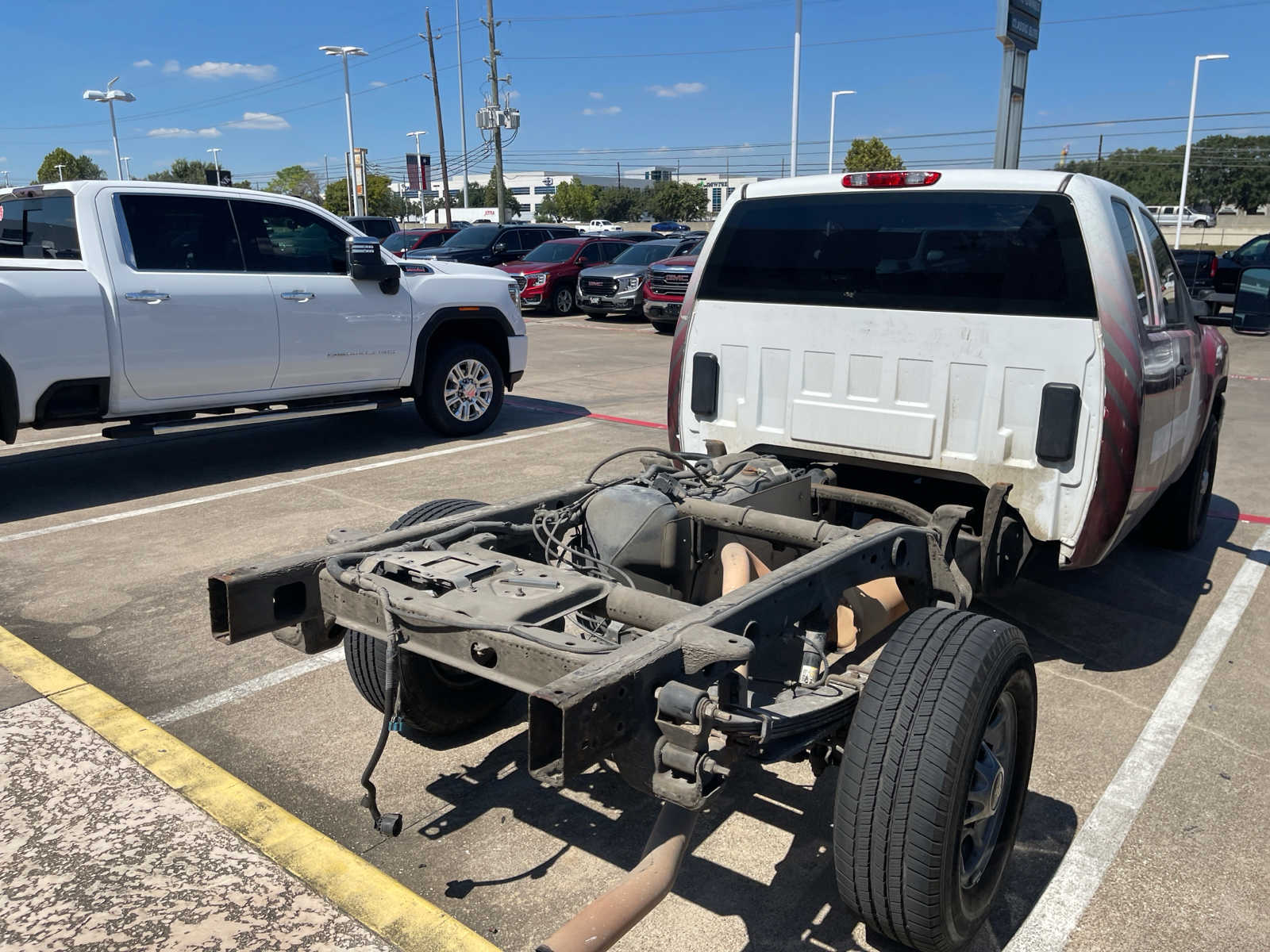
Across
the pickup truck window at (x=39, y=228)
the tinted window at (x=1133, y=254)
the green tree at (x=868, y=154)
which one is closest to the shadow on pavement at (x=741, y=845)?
the tinted window at (x=1133, y=254)

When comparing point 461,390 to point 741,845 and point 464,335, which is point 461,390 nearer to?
point 464,335

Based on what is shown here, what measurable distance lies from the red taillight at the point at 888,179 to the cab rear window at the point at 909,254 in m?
0.04

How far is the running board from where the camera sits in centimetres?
711

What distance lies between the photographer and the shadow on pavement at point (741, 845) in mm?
2814

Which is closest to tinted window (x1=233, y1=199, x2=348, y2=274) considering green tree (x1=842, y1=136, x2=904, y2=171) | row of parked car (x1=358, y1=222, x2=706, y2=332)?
row of parked car (x1=358, y1=222, x2=706, y2=332)

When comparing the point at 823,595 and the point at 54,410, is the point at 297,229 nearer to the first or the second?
the point at 54,410

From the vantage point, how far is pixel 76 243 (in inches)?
273

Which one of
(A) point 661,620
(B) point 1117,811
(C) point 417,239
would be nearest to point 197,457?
(A) point 661,620

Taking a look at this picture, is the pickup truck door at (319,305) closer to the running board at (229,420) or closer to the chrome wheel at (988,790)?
the running board at (229,420)

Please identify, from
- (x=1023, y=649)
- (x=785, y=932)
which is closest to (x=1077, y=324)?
(x=1023, y=649)

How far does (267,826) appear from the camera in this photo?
3201 millimetres

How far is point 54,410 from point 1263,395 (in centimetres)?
1235

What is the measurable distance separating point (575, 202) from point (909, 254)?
101282mm

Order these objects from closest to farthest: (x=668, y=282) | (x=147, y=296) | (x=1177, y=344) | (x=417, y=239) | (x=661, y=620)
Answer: (x=661, y=620)
(x=1177, y=344)
(x=147, y=296)
(x=668, y=282)
(x=417, y=239)
